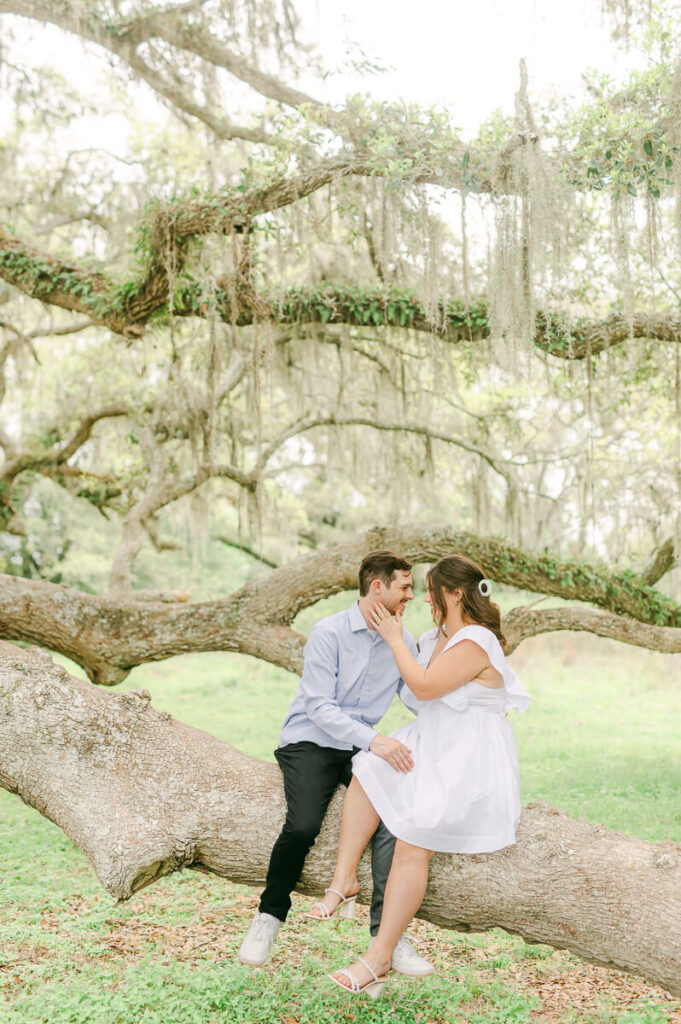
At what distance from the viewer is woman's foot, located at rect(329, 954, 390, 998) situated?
2805 mm

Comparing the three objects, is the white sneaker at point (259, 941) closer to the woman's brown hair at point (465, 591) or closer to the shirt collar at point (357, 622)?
the shirt collar at point (357, 622)

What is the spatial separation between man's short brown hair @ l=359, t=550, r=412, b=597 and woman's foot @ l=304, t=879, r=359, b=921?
1.01 m

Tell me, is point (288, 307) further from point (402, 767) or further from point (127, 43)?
point (402, 767)

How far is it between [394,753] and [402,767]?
0.18ft

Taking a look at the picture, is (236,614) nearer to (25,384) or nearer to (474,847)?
(474,847)

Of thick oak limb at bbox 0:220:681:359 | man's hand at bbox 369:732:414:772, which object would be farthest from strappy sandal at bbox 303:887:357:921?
thick oak limb at bbox 0:220:681:359

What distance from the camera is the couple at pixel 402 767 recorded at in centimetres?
291

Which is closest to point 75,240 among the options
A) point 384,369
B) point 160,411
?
point 160,411

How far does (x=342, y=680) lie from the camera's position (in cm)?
338

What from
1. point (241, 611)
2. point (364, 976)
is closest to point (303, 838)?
point (364, 976)

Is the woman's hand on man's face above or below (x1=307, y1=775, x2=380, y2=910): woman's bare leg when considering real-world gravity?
above

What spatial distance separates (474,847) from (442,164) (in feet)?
13.7

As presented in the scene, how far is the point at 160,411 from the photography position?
30.5ft

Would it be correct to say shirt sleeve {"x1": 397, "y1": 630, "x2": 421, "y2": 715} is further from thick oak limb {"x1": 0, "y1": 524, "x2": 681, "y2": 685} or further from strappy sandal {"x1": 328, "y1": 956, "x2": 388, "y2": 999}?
thick oak limb {"x1": 0, "y1": 524, "x2": 681, "y2": 685}
